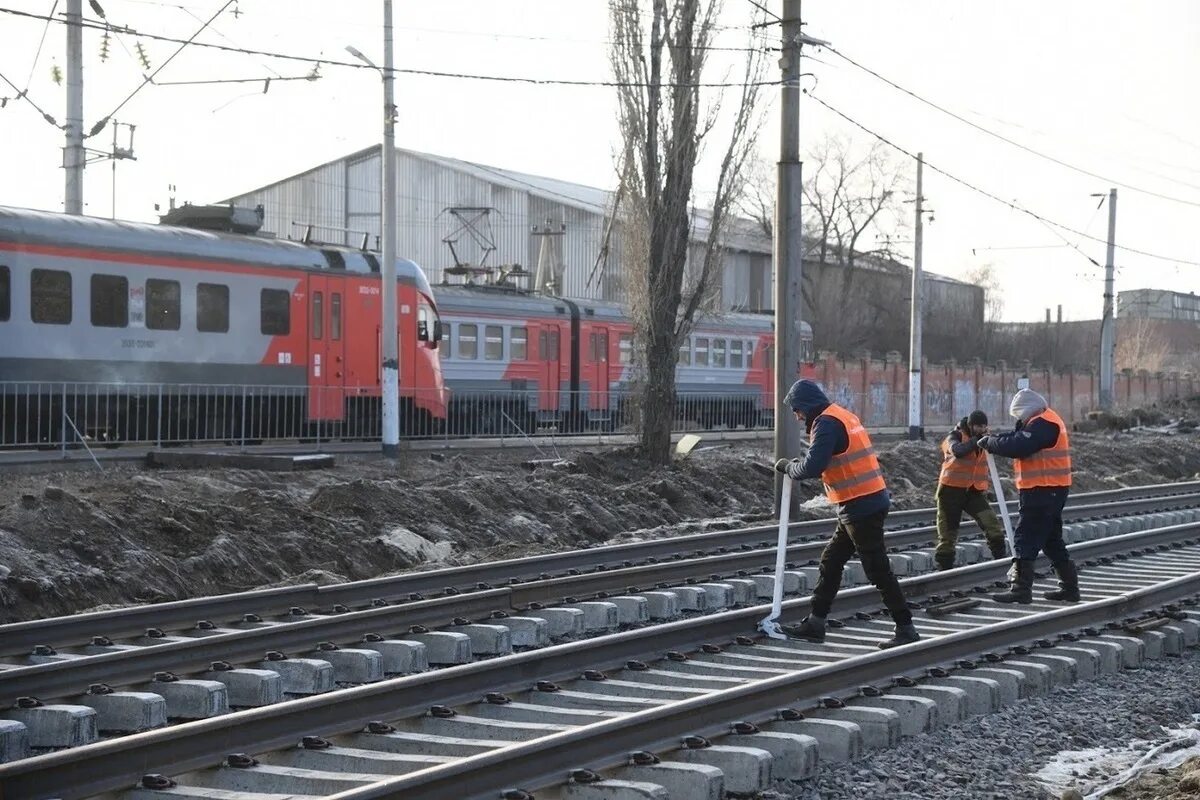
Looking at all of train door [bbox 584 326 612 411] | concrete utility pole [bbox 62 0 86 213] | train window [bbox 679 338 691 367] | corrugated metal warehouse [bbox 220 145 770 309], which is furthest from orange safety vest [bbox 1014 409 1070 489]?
corrugated metal warehouse [bbox 220 145 770 309]

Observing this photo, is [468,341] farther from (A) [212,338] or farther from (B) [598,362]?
(A) [212,338]

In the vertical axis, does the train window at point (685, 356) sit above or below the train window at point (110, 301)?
below

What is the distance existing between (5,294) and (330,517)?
726cm

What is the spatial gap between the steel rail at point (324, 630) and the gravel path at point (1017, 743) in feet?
12.4

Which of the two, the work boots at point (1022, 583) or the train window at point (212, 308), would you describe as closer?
the work boots at point (1022, 583)

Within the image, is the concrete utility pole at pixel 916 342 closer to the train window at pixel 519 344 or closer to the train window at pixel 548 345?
the train window at pixel 548 345

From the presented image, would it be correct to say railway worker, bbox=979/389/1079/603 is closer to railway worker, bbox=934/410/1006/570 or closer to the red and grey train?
railway worker, bbox=934/410/1006/570

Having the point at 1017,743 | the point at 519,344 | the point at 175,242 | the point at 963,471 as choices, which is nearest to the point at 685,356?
the point at 519,344

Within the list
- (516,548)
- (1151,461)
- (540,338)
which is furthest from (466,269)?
(516,548)

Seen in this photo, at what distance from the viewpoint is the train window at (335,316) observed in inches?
1007

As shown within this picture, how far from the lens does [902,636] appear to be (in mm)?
10023

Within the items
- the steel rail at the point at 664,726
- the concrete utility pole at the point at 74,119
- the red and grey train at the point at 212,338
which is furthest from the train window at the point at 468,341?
the steel rail at the point at 664,726

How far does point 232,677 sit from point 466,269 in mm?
26954

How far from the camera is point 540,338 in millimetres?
33094
